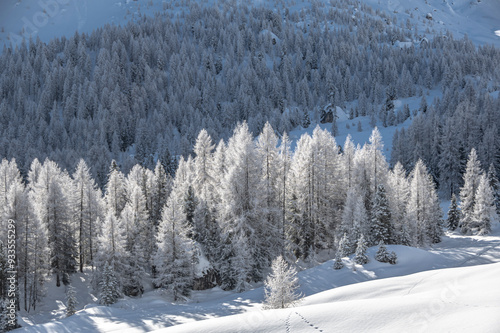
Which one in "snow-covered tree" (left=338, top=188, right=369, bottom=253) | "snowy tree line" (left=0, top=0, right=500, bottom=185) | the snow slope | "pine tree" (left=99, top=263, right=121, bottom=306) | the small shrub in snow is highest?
"snowy tree line" (left=0, top=0, right=500, bottom=185)

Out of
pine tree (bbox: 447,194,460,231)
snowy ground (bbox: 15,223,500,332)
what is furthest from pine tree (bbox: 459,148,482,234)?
snowy ground (bbox: 15,223,500,332)

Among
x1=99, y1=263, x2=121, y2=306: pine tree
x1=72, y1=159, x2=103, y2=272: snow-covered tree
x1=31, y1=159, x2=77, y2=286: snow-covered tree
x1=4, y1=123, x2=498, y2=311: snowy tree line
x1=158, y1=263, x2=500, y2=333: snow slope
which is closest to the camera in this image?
x1=158, y1=263, x2=500, y2=333: snow slope

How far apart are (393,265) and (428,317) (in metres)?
19.9

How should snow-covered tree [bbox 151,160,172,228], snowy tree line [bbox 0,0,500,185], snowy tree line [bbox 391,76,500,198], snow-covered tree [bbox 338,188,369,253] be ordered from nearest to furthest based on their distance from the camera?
snow-covered tree [bbox 338,188,369,253]
snow-covered tree [bbox 151,160,172,228]
snowy tree line [bbox 391,76,500,198]
snowy tree line [bbox 0,0,500,185]

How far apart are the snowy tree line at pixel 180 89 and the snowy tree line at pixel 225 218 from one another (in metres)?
53.7

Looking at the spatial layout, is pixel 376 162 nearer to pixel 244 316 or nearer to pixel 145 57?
pixel 244 316

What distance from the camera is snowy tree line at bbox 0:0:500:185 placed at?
12506cm

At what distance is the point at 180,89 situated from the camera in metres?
160

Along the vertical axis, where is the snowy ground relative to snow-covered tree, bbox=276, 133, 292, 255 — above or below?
below

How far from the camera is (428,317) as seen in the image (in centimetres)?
1384

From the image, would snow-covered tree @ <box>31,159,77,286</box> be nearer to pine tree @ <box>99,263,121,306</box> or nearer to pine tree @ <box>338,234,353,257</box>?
pine tree @ <box>99,263,121,306</box>

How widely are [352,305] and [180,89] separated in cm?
15365

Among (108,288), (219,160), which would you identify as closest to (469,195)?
(219,160)

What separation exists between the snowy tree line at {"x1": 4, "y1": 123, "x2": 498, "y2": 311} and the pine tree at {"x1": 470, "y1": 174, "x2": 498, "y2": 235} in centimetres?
15
